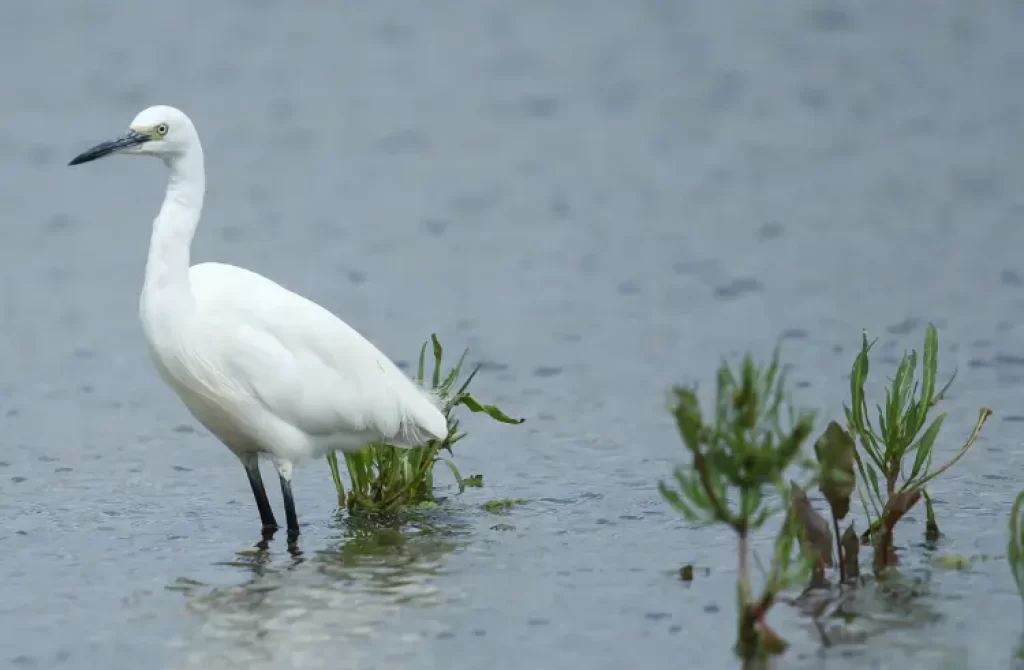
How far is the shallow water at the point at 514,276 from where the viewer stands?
6.75 m

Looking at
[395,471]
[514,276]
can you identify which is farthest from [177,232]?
[514,276]

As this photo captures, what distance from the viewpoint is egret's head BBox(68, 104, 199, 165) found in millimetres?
7672

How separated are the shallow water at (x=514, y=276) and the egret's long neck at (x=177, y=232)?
46.7 inches

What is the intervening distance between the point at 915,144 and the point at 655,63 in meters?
4.75

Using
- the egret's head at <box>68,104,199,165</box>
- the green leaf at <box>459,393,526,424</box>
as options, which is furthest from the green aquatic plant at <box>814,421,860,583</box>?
the egret's head at <box>68,104,199,165</box>

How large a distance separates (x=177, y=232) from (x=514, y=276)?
6.30 m

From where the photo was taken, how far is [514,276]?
541 inches

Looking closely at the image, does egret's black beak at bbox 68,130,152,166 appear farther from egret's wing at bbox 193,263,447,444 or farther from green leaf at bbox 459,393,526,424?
green leaf at bbox 459,393,526,424

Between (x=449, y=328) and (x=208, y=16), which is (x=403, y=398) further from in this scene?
(x=208, y=16)

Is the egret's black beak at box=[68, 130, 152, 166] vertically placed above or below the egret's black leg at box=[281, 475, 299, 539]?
above

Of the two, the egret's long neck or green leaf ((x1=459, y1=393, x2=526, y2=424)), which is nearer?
the egret's long neck

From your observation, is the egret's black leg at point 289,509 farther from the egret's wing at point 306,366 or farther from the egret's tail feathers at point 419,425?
the egret's tail feathers at point 419,425

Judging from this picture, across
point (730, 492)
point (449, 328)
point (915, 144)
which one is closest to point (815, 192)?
point (915, 144)

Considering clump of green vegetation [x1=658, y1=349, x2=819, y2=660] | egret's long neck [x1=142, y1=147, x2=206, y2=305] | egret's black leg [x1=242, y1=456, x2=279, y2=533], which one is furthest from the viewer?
egret's black leg [x1=242, y1=456, x2=279, y2=533]
